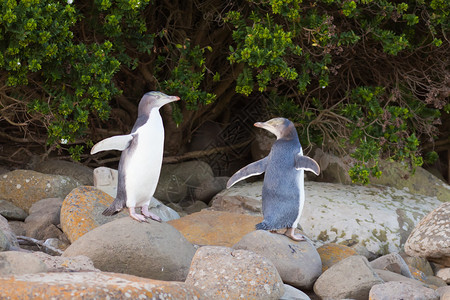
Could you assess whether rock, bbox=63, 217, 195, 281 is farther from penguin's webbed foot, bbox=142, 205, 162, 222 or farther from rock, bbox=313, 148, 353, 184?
rock, bbox=313, 148, 353, 184

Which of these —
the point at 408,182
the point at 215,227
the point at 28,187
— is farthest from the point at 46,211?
the point at 408,182

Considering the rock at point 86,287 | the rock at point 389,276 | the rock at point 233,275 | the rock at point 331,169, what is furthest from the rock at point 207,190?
the rock at point 86,287

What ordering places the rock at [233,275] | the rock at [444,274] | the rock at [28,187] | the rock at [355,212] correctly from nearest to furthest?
the rock at [233,275]
the rock at [444,274]
the rock at [355,212]
the rock at [28,187]

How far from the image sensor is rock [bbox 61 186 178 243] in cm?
612

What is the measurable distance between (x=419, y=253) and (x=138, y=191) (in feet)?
10.9

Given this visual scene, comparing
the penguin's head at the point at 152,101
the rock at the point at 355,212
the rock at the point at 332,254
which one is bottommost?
the rock at the point at 355,212

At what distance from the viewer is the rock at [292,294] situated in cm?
502

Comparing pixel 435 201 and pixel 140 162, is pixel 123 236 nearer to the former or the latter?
pixel 140 162

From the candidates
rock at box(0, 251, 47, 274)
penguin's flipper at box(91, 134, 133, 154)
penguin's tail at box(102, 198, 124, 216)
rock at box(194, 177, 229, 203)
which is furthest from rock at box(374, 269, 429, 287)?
rock at box(194, 177, 229, 203)

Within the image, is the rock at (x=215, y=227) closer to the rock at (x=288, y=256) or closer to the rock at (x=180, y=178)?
the rock at (x=288, y=256)

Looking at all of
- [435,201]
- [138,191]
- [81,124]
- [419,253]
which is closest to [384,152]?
[435,201]

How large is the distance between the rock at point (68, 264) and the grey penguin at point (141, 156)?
67 centimetres

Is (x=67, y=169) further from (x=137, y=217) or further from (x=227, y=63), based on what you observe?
(x=137, y=217)

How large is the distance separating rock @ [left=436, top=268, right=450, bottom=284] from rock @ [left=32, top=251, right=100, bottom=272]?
3770 millimetres
